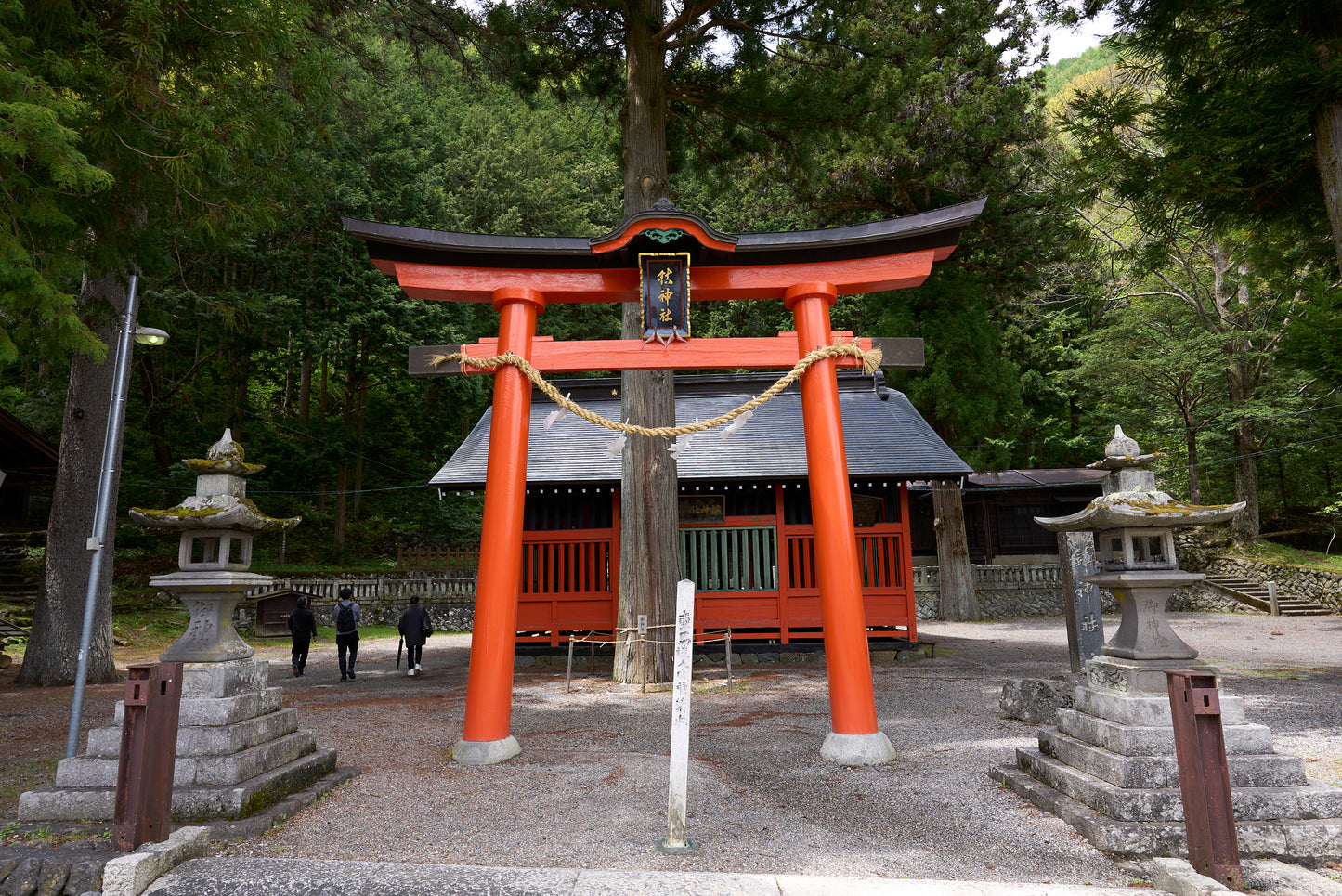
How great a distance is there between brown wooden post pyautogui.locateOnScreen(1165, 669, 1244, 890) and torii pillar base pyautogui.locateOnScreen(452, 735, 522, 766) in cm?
438

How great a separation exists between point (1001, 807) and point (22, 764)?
740cm

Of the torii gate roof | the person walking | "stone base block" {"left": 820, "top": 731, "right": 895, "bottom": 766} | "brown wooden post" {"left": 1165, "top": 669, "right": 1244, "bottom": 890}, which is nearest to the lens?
"brown wooden post" {"left": 1165, "top": 669, "right": 1244, "bottom": 890}

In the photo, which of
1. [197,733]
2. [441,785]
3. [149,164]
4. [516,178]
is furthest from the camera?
[516,178]

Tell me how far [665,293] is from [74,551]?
946 centimetres

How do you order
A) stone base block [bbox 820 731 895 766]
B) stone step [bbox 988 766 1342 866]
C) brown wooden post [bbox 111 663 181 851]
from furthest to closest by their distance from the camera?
stone base block [bbox 820 731 895 766], stone step [bbox 988 766 1342 866], brown wooden post [bbox 111 663 181 851]

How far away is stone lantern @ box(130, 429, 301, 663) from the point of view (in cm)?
476

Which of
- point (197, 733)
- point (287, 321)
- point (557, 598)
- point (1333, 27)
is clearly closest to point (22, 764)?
point (197, 733)

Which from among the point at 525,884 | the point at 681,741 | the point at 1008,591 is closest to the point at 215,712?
the point at 525,884

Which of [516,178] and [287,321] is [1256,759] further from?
[516,178]

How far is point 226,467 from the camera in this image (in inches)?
207

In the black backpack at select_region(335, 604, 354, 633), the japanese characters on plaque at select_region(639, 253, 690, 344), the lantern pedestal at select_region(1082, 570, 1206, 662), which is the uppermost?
the japanese characters on plaque at select_region(639, 253, 690, 344)

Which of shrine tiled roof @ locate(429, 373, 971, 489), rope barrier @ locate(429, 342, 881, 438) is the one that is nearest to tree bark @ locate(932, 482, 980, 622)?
shrine tiled roof @ locate(429, 373, 971, 489)

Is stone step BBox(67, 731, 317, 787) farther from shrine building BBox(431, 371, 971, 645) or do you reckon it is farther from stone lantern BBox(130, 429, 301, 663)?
shrine building BBox(431, 371, 971, 645)

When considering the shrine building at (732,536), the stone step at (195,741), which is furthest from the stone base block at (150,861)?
the shrine building at (732,536)
